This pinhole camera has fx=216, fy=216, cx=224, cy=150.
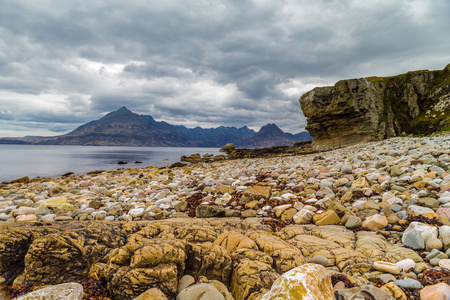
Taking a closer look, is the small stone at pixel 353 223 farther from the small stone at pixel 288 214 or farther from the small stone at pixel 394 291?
the small stone at pixel 394 291

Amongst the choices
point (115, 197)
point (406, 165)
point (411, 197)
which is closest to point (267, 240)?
point (411, 197)

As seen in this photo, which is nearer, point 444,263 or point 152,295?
point 152,295

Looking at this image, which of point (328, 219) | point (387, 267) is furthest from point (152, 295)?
point (328, 219)

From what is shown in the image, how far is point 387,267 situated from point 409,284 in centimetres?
31

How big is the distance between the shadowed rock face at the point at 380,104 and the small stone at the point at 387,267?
30885mm

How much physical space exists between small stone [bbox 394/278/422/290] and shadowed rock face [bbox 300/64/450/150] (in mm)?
31177

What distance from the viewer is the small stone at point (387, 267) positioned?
9.14ft

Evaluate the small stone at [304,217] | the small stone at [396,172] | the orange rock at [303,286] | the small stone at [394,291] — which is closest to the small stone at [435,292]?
the small stone at [394,291]

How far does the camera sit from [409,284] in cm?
251

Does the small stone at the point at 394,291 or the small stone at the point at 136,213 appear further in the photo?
the small stone at the point at 136,213

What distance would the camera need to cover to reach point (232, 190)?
8.77 metres

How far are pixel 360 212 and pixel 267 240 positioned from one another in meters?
2.96

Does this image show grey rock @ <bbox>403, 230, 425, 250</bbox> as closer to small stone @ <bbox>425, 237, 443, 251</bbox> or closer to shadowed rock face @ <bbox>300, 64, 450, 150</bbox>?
small stone @ <bbox>425, 237, 443, 251</bbox>

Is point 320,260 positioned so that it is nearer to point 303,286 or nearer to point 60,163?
point 303,286
